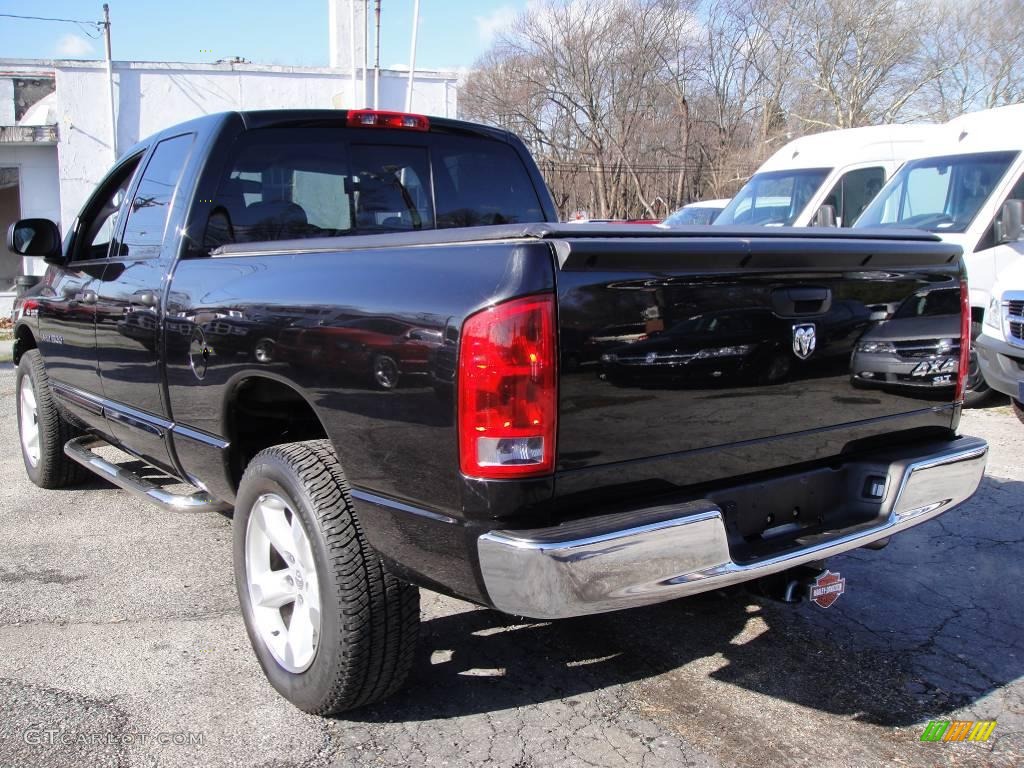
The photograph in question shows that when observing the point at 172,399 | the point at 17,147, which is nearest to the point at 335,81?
the point at 17,147

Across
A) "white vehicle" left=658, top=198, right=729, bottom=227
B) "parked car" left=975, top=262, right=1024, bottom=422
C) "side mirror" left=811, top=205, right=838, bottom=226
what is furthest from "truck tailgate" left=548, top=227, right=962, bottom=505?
"white vehicle" left=658, top=198, right=729, bottom=227

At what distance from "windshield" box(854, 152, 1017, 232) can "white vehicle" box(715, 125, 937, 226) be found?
1.36m

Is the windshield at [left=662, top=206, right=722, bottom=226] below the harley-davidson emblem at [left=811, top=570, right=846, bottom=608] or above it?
above

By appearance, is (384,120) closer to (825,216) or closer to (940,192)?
(940,192)

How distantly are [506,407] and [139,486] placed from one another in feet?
7.94

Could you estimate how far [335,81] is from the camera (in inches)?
921

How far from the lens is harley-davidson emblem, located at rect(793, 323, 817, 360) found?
8.78ft

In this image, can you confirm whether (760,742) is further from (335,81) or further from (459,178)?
(335,81)

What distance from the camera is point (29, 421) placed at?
18.5 feet

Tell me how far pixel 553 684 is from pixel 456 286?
1.56 m

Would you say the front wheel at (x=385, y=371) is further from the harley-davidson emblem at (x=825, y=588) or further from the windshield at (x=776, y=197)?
the windshield at (x=776, y=197)

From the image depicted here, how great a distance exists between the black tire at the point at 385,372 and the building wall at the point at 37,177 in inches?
930

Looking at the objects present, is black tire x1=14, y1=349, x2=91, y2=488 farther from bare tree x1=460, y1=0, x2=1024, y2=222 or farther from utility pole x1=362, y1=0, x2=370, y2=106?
bare tree x1=460, y1=0, x2=1024, y2=222
